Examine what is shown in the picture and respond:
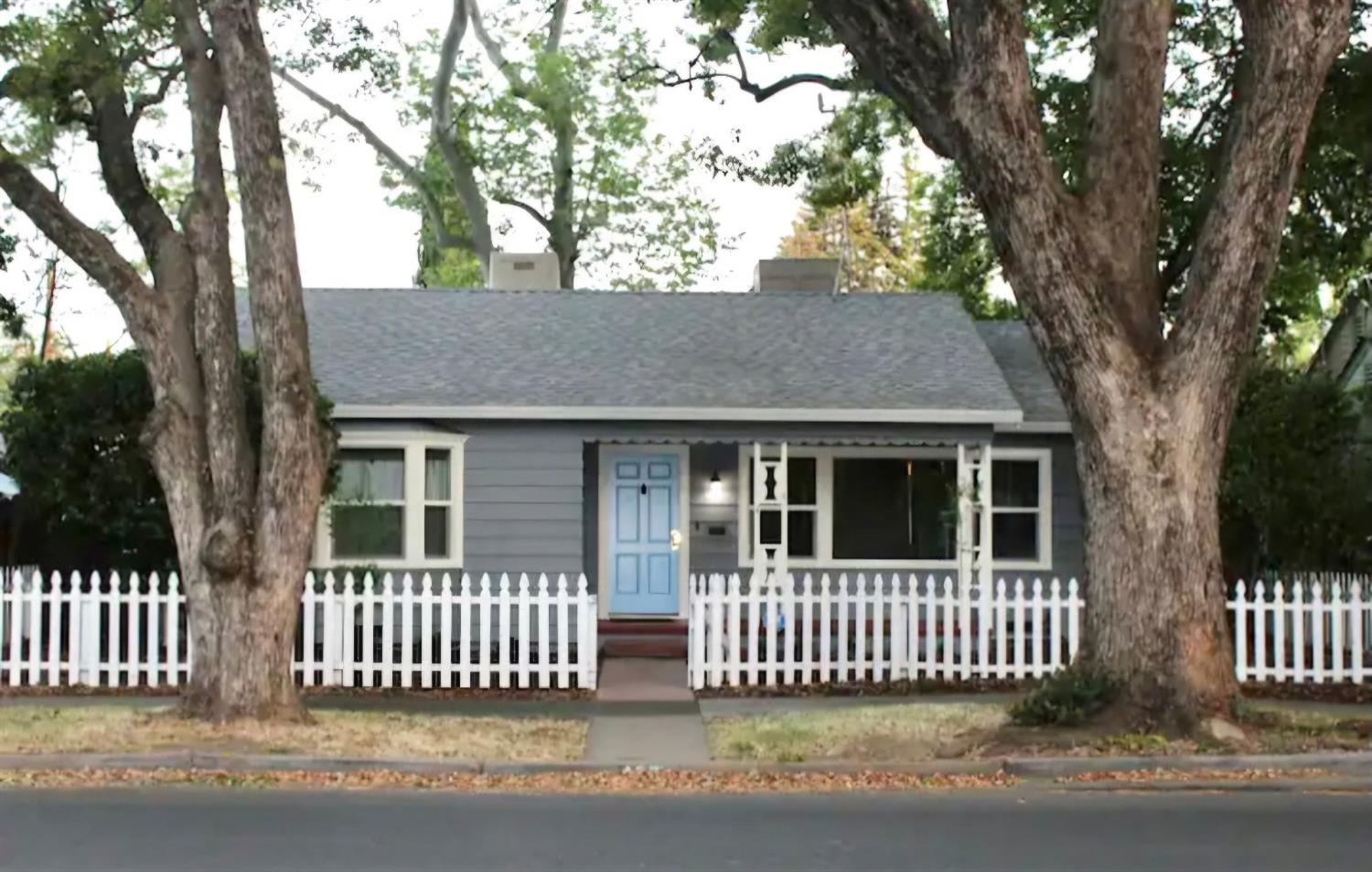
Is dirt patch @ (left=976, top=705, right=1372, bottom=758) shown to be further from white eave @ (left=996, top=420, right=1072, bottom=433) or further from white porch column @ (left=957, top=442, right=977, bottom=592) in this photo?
white eave @ (left=996, top=420, right=1072, bottom=433)

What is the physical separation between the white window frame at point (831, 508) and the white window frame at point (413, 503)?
11.4 ft

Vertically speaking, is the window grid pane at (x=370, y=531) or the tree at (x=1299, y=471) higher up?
the tree at (x=1299, y=471)

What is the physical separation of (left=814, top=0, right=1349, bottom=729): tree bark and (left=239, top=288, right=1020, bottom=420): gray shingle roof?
6.18m

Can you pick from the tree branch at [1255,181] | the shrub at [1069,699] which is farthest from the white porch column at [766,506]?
the tree branch at [1255,181]

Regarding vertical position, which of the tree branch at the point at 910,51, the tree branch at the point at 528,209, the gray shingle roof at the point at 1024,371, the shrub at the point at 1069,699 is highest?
the tree branch at the point at 528,209

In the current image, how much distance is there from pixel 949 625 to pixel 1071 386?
440 cm

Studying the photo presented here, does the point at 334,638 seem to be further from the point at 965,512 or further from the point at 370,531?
the point at 965,512

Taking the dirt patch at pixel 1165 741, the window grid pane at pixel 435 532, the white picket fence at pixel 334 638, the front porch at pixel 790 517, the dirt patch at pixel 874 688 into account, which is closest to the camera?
the dirt patch at pixel 1165 741

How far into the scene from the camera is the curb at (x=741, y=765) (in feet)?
35.2

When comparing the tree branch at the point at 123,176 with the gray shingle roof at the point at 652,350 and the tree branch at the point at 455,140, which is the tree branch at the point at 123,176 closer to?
the gray shingle roof at the point at 652,350

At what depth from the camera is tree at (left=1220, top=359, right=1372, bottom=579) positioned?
18.1 meters

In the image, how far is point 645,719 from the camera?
13.6 meters

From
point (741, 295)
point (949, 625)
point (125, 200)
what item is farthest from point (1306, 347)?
point (125, 200)

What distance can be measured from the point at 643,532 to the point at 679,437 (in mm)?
2109
